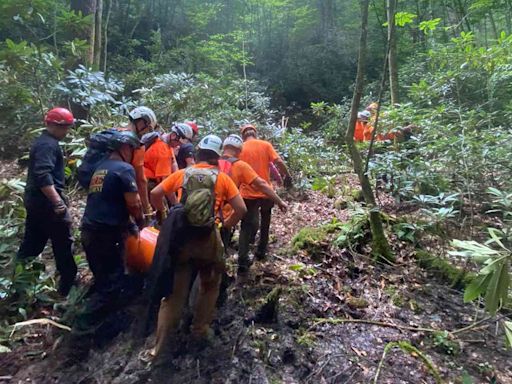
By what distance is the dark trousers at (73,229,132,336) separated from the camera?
13.4 feet

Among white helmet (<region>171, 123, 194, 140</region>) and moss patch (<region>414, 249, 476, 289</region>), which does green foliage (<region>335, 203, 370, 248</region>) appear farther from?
white helmet (<region>171, 123, 194, 140</region>)

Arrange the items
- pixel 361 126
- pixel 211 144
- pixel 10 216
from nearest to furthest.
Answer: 1. pixel 211 144
2. pixel 10 216
3. pixel 361 126

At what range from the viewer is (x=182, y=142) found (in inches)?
251

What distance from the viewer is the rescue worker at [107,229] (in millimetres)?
3955

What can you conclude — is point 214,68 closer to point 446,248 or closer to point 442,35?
point 442,35

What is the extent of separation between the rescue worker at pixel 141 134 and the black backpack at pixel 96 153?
14.0 inches

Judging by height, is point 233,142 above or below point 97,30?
below

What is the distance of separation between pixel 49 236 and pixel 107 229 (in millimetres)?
1109

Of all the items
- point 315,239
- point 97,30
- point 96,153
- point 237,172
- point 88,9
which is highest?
point 88,9

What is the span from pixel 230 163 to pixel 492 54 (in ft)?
14.5

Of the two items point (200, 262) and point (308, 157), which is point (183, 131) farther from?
point (308, 157)

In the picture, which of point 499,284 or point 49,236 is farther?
point 49,236

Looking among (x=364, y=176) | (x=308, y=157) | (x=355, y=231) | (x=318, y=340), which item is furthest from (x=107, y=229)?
(x=308, y=157)

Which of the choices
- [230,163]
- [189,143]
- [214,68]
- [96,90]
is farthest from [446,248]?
[214,68]
